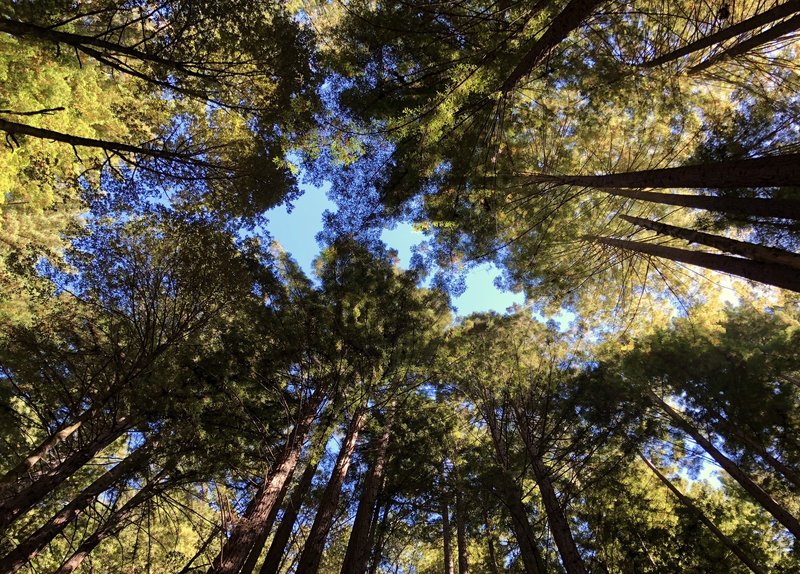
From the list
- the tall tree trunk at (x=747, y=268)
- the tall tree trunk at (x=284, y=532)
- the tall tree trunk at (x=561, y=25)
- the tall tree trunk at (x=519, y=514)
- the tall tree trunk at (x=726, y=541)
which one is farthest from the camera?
the tall tree trunk at (x=726, y=541)

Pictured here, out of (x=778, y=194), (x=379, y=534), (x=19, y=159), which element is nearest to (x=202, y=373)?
(x=19, y=159)

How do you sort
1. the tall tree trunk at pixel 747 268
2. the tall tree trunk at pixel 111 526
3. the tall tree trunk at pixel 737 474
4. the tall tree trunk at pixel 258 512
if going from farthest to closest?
1. the tall tree trunk at pixel 737 474
2. the tall tree trunk at pixel 111 526
3. the tall tree trunk at pixel 258 512
4. the tall tree trunk at pixel 747 268

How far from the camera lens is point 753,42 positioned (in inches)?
235

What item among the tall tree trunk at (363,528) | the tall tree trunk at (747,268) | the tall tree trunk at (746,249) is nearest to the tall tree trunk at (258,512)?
the tall tree trunk at (363,528)

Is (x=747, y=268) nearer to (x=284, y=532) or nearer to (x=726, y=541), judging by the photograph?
(x=726, y=541)

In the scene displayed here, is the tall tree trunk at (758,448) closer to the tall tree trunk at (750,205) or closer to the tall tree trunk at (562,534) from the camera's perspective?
the tall tree trunk at (562,534)

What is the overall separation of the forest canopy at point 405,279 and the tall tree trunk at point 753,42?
0.06 m

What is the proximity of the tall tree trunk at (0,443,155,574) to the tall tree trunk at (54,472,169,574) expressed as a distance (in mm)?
446

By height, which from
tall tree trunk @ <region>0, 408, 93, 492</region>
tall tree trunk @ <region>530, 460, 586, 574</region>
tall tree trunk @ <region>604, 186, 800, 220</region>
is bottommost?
tall tree trunk @ <region>0, 408, 93, 492</region>

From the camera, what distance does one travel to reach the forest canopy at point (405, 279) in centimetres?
547

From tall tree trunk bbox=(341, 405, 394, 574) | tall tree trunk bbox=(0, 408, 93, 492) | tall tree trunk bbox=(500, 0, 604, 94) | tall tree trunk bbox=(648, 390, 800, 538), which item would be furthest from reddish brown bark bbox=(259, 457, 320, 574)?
tall tree trunk bbox=(648, 390, 800, 538)

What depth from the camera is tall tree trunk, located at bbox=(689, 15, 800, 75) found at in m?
5.32

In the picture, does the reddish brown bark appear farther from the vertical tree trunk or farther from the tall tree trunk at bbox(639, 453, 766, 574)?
the tall tree trunk at bbox(639, 453, 766, 574)

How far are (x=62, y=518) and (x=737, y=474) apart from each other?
44.7 ft
